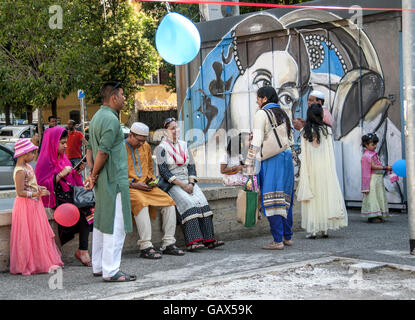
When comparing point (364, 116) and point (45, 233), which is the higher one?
point (364, 116)

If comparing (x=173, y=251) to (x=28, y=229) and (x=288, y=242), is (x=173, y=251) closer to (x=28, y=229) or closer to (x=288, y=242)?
(x=288, y=242)

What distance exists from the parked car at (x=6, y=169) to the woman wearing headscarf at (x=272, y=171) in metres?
6.14

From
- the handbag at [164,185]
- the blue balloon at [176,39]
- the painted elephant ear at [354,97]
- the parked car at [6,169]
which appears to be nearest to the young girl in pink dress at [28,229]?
the handbag at [164,185]

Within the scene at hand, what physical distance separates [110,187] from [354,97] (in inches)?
268

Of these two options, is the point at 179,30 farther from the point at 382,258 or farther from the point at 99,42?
the point at 99,42

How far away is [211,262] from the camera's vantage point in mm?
7199

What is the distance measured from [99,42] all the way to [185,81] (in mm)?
17284

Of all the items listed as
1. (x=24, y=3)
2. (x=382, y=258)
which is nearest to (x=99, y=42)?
(x=24, y=3)

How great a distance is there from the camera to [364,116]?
11.7 metres

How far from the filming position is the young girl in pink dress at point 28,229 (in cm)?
675

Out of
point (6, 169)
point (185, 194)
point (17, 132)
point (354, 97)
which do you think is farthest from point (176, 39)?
point (17, 132)

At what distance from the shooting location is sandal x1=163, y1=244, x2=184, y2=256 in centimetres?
769

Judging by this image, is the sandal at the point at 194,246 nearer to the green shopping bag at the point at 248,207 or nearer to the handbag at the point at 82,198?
the green shopping bag at the point at 248,207

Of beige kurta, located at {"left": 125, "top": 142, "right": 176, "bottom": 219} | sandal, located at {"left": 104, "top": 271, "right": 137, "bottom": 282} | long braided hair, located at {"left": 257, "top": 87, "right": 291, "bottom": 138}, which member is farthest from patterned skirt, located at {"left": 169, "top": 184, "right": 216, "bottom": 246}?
sandal, located at {"left": 104, "top": 271, "right": 137, "bottom": 282}
